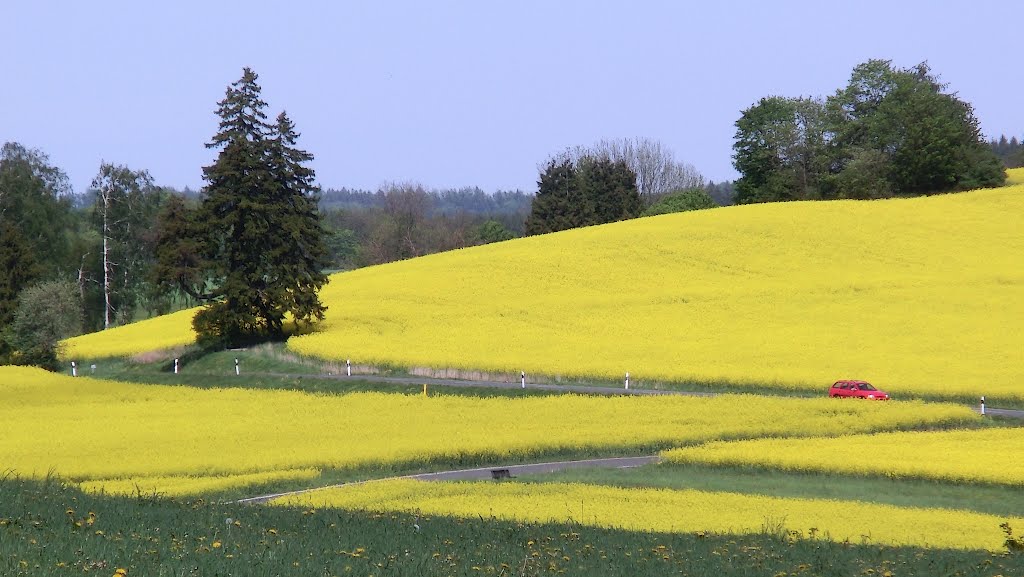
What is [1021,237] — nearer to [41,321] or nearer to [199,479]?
[41,321]

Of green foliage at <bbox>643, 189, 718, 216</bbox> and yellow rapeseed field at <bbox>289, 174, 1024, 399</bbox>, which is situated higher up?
green foliage at <bbox>643, 189, 718, 216</bbox>

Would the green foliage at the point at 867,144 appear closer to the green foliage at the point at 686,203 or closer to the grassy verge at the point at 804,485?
the green foliage at the point at 686,203

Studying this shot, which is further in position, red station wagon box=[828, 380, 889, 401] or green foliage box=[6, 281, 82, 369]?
green foliage box=[6, 281, 82, 369]

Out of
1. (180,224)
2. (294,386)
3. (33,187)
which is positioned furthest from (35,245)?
(294,386)

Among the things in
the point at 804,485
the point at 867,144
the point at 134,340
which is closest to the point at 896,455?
the point at 804,485

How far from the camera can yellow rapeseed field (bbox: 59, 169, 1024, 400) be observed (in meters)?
51.8

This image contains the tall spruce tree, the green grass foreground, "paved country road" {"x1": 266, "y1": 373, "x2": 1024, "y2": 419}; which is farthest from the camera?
the tall spruce tree

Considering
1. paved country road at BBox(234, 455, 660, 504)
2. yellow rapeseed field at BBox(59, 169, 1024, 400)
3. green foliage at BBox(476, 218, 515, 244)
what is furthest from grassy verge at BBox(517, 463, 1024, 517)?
green foliage at BBox(476, 218, 515, 244)

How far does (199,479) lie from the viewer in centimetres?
2967

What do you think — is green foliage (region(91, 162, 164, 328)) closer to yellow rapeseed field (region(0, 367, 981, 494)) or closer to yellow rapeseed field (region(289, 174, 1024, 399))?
yellow rapeseed field (region(289, 174, 1024, 399))

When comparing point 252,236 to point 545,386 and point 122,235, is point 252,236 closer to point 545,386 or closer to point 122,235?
point 545,386

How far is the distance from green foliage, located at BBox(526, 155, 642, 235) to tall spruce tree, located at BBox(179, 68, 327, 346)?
233 ft

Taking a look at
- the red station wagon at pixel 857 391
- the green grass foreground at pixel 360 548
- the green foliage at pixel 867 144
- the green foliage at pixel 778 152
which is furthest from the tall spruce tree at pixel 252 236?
the green foliage at pixel 778 152

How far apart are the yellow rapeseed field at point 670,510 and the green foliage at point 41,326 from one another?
148 ft
